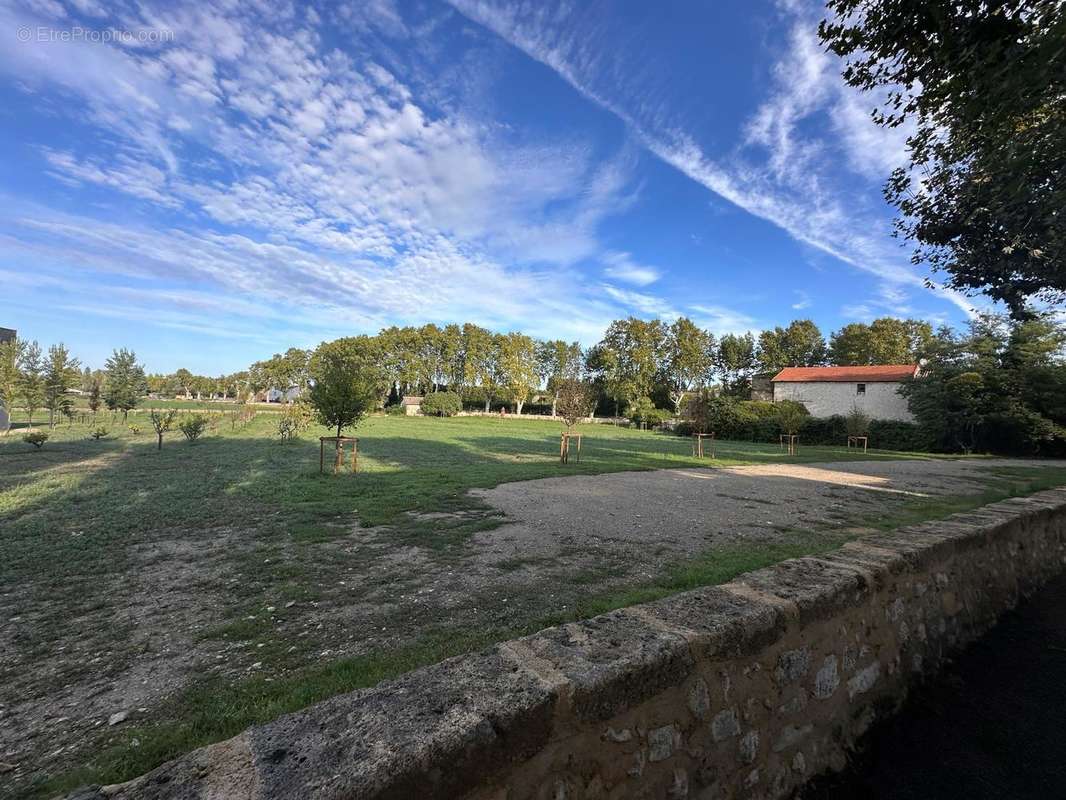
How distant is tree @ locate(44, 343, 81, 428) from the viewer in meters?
20.8

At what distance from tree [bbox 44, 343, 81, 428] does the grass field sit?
15.2m

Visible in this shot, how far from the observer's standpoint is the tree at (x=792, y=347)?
58938mm

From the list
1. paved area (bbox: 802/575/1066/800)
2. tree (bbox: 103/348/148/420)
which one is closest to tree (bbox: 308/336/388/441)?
paved area (bbox: 802/575/1066/800)

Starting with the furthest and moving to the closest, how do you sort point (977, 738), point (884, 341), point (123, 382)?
point (884, 341) → point (123, 382) → point (977, 738)

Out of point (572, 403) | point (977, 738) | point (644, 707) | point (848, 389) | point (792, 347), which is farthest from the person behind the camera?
point (792, 347)

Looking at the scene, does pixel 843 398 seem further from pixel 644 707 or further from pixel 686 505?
pixel 644 707

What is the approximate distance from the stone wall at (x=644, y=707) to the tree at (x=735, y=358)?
202 ft

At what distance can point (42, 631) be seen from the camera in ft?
11.1

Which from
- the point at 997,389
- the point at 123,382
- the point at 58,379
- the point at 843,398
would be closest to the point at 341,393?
the point at 58,379

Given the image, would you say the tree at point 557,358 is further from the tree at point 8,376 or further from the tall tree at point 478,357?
the tree at point 8,376

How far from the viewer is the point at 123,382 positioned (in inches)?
1111

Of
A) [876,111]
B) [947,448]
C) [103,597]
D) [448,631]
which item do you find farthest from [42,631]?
[947,448]

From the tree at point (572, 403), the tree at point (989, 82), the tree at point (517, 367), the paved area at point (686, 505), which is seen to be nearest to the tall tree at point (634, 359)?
the tree at point (517, 367)

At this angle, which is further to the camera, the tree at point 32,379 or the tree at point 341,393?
the tree at point 32,379
